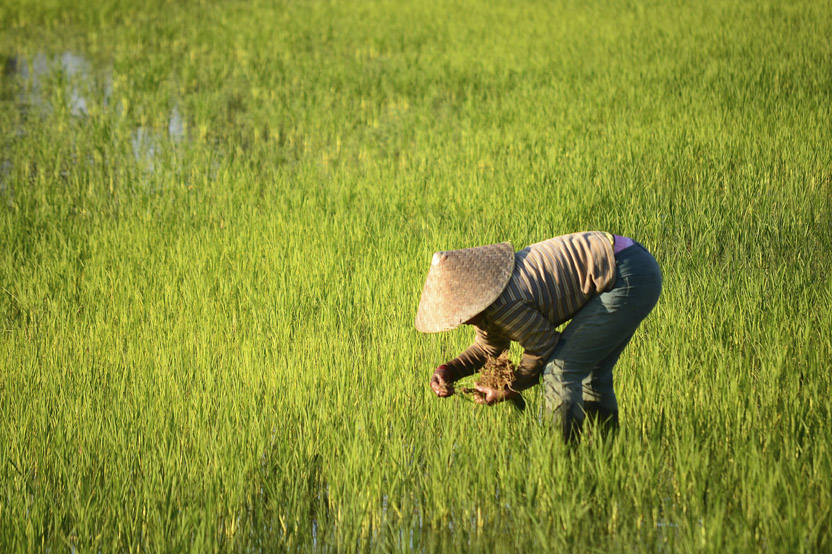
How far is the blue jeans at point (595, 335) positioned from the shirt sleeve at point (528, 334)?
0.15ft

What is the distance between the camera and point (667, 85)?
6918 millimetres

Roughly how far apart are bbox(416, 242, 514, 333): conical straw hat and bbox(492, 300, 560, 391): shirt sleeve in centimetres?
8

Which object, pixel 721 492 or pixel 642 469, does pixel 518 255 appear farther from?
pixel 721 492

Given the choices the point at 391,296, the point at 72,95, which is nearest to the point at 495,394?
the point at 391,296

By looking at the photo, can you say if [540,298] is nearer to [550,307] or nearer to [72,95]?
[550,307]

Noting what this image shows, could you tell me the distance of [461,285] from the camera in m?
2.06

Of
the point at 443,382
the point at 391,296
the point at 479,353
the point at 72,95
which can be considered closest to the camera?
the point at 443,382

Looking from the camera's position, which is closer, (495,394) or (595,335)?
(495,394)

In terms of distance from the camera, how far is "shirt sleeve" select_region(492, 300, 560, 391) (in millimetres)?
2072

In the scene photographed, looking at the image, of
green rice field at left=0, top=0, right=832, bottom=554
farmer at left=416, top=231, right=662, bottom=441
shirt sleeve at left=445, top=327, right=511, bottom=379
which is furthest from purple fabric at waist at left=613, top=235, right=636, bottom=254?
green rice field at left=0, top=0, right=832, bottom=554

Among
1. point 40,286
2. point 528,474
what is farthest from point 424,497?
point 40,286

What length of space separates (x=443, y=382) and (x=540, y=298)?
37 cm

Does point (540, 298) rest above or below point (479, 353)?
above

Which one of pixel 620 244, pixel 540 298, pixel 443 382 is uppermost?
pixel 620 244
